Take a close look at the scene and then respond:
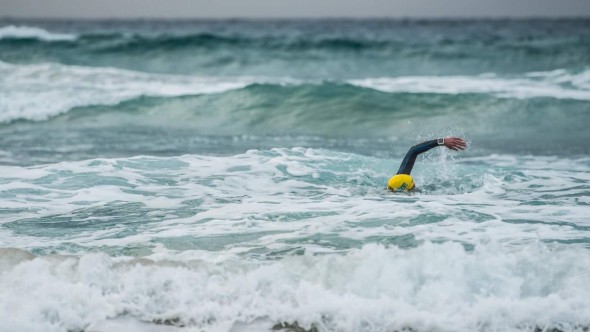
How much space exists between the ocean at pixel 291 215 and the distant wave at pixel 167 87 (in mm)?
325

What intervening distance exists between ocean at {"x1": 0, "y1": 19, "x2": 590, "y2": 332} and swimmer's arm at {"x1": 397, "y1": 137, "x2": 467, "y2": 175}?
1.34 ft

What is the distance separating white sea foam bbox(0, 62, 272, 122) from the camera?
2150 cm

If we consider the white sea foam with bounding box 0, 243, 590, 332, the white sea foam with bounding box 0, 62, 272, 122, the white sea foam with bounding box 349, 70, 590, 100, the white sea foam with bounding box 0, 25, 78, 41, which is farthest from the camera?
the white sea foam with bounding box 0, 25, 78, 41

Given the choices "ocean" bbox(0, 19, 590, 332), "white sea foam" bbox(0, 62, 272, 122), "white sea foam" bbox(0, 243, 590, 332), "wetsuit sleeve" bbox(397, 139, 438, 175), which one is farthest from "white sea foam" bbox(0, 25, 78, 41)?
"white sea foam" bbox(0, 243, 590, 332)

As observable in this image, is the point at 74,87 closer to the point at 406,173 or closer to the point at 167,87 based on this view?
the point at 167,87

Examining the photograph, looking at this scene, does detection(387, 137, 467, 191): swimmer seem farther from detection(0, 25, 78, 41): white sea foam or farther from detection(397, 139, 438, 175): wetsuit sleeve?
detection(0, 25, 78, 41): white sea foam

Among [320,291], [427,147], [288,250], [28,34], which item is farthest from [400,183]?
[28,34]

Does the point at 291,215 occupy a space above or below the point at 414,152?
below

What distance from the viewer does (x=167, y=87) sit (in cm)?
2536

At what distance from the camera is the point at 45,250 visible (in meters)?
7.79

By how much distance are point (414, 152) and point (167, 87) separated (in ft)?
53.4

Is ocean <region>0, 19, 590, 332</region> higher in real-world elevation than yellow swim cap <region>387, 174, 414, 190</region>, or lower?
lower

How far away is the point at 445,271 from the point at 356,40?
36.8 metres

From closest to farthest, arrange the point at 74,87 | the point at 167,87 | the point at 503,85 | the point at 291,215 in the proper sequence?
the point at 291,215 → the point at 74,87 → the point at 167,87 → the point at 503,85
